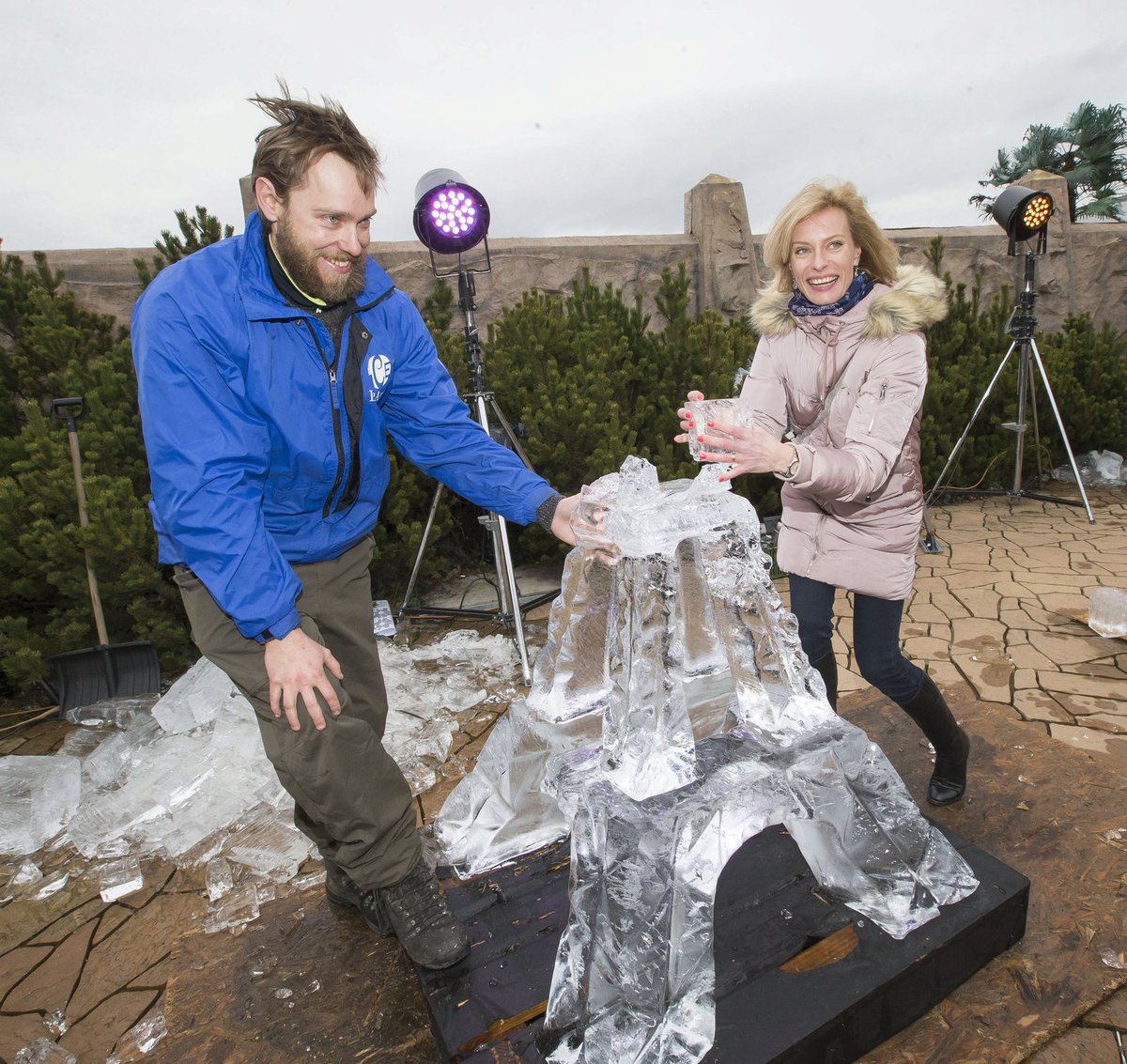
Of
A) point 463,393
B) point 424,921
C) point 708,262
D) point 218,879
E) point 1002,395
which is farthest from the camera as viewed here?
point 708,262

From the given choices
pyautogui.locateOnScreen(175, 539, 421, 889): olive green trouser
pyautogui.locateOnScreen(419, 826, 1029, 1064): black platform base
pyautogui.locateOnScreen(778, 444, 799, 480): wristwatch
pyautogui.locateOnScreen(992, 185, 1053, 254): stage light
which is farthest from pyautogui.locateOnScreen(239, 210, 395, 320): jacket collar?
pyautogui.locateOnScreen(992, 185, 1053, 254): stage light

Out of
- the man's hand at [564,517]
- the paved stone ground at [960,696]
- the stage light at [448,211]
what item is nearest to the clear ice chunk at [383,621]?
the paved stone ground at [960,696]

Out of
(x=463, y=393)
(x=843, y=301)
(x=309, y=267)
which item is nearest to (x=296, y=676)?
(x=309, y=267)

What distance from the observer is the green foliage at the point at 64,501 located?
136 inches

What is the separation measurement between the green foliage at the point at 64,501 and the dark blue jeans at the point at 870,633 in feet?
9.57

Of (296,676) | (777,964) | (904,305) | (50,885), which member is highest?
(904,305)

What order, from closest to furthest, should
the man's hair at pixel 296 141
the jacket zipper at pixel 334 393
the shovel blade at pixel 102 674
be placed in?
the man's hair at pixel 296 141
the jacket zipper at pixel 334 393
the shovel blade at pixel 102 674

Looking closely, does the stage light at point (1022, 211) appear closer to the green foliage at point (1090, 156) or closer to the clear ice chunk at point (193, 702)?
the clear ice chunk at point (193, 702)

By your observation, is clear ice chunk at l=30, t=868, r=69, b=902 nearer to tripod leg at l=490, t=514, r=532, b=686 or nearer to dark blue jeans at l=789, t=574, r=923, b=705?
tripod leg at l=490, t=514, r=532, b=686

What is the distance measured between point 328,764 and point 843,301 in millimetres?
1752

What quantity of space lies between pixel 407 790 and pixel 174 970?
77 cm

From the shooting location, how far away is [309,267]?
178cm

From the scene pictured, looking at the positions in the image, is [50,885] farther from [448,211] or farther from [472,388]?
[448,211]

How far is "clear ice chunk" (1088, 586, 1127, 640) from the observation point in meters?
3.65
